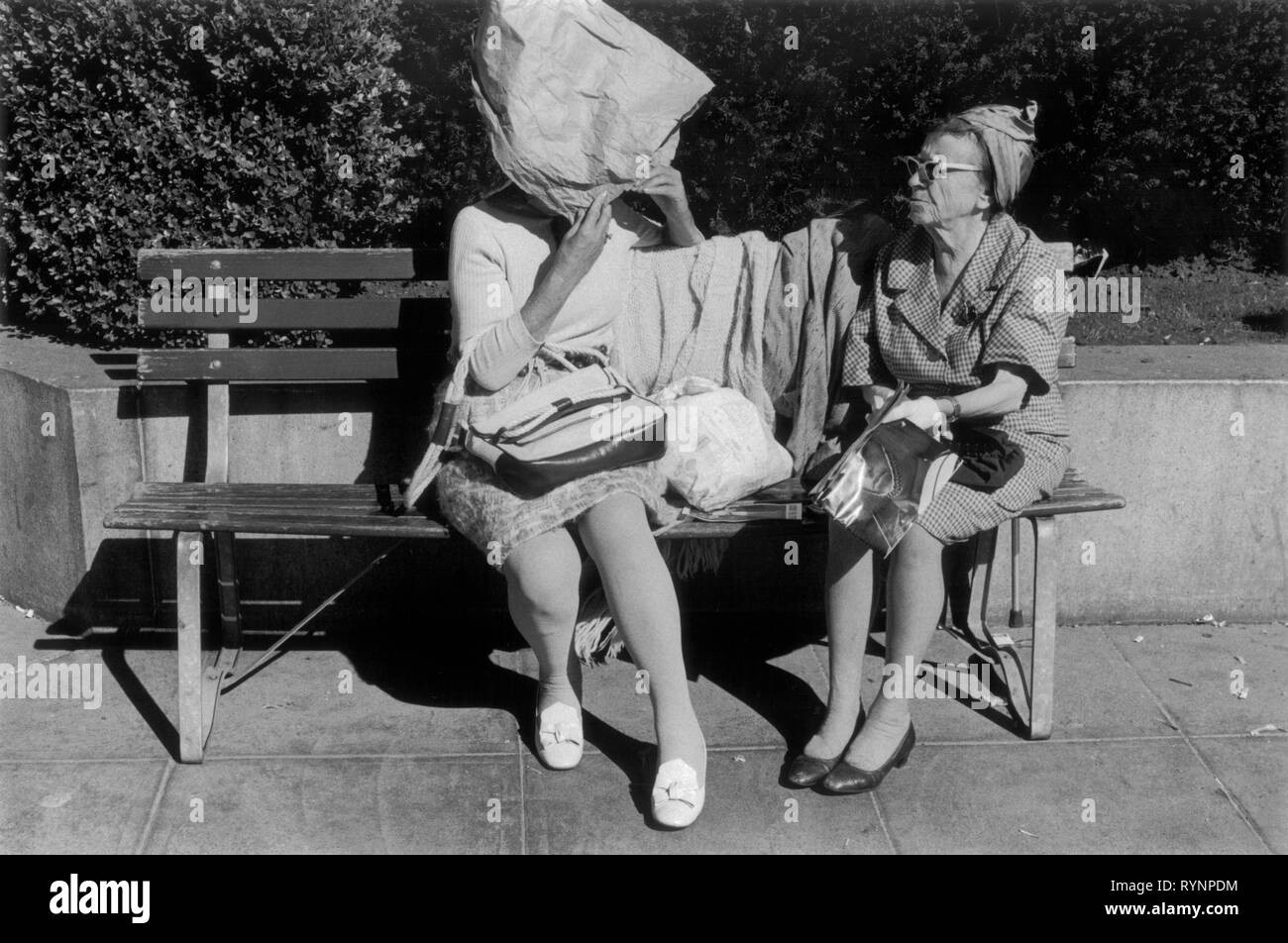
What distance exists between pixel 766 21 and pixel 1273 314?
211cm

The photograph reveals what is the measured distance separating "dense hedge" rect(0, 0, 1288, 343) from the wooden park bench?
34 cm

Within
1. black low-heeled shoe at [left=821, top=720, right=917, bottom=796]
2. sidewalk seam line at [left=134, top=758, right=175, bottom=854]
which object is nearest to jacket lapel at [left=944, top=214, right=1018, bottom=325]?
black low-heeled shoe at [left=821, top=720, right=917, bottom=796]

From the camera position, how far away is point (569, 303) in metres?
3.86

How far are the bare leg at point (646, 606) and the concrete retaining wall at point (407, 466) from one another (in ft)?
3.23

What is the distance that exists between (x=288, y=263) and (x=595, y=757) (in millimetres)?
1519

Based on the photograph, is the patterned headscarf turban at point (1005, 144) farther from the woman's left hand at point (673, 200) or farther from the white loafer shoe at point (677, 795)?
the white loafer shoe at point (677, 795)

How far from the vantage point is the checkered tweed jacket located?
3.67 m

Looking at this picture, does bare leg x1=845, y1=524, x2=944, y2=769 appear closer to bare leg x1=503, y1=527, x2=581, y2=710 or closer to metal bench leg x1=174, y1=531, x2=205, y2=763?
bare leg x1=503, y1=527, x2=581, y2=710

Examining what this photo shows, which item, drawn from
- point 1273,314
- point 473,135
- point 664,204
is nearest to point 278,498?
point 664,204

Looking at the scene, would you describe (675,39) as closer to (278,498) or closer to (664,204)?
(664,204)

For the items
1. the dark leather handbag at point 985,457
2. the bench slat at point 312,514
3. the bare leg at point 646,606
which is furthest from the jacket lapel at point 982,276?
the bare leg at point 646,606

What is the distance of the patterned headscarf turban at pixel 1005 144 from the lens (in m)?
3.67

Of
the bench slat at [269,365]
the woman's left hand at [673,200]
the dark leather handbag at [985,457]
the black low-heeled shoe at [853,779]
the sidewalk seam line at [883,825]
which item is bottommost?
the sidewalk seam line at [883,825]

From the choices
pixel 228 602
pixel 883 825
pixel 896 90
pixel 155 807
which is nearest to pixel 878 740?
pixel 883 825
